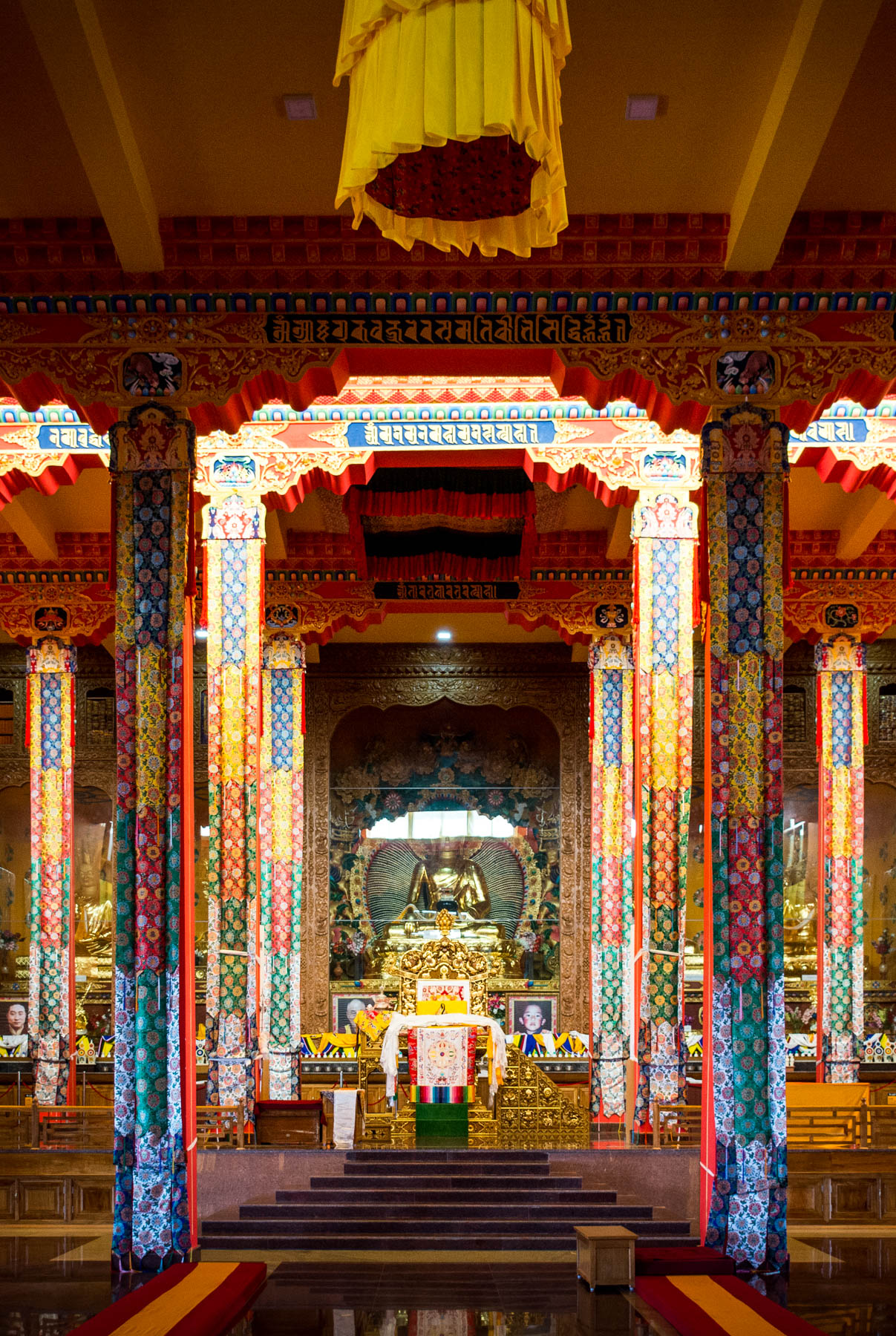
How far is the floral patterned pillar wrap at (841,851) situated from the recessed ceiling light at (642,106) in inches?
375

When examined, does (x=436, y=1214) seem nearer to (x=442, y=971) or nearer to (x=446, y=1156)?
(x=446, y=1156)

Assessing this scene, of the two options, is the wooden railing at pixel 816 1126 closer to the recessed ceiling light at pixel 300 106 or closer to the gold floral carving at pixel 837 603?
the gold floral carving at pixel 837 603

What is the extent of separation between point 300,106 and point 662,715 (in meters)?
6.01

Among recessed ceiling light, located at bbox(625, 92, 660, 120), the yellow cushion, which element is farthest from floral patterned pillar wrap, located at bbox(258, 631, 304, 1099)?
recessed ceiling light, located at bbox(625, 92, 660, 120)

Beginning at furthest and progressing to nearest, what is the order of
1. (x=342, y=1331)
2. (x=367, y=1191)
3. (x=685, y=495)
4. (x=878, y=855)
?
(x=878, y=855) → (x=685, y=495) → (x=367, y=1191) → (x=342, y=1331)

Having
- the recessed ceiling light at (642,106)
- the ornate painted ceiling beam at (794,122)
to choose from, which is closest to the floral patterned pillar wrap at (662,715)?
the ornate painted ceiling beam at (794,122)

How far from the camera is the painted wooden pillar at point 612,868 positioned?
49.9 ft

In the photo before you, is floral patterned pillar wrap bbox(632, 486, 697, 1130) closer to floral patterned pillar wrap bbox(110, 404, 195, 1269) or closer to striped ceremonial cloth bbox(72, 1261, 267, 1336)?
striped ceremonial cloth bbox(72, 1261, 267, 1336)

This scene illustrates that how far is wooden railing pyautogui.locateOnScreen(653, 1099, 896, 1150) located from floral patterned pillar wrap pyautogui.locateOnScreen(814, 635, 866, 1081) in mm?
2790

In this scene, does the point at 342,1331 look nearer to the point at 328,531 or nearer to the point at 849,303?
the point at 849,303

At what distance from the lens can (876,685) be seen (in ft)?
66.8

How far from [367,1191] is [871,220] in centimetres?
746

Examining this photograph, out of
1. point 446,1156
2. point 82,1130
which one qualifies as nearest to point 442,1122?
point 446,1156

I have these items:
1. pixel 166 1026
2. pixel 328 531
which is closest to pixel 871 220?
pixel 166 1026
